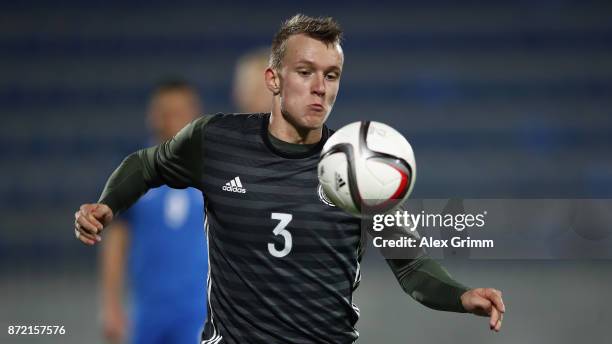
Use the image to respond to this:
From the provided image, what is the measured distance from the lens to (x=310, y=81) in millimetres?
3180

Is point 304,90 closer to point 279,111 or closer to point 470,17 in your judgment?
point 279,111

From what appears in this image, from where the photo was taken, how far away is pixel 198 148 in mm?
3391

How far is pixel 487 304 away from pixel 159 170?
137 cm

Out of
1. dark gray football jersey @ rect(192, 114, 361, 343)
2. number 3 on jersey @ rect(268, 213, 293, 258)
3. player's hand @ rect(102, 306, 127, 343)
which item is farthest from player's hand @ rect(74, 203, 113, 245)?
player's hand @ rect(102, 306, 127, 343)

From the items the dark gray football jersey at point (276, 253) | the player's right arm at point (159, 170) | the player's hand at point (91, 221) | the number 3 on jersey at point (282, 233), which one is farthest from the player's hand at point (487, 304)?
the player's hand at point (91, 221)

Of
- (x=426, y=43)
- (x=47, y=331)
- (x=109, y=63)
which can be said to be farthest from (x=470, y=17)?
(x=47, y=331)

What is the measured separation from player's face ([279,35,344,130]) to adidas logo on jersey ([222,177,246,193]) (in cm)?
30

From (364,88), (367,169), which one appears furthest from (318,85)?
(364,88)

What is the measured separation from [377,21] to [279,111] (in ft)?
24.2

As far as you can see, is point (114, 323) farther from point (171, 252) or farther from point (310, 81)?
point (310, 81)

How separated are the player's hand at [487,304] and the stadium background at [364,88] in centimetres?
678

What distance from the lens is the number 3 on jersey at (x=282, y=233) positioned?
318 centimetres

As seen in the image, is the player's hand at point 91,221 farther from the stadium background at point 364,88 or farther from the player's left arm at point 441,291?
the stadium background at point 364,88

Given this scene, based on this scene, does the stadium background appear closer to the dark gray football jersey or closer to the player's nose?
the dark gray football jersey
